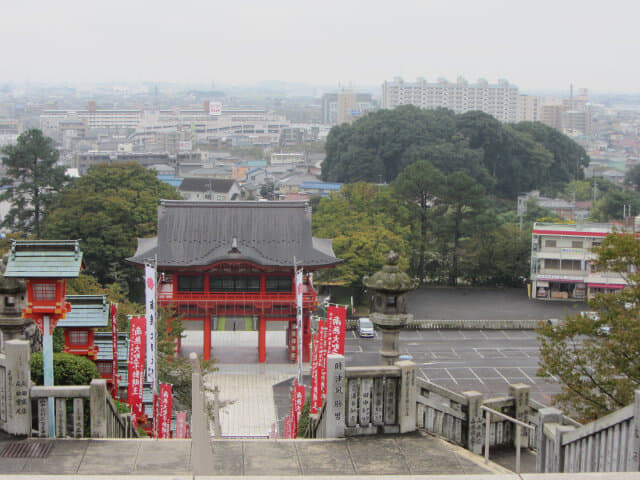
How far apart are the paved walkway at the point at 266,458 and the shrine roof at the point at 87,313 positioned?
11555mm

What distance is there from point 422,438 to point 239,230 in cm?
2950

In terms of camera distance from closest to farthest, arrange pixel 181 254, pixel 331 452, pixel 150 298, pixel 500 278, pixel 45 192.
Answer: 1. pixel 331 452
2. pixel 150 298
3. pixel 181 254
4. pixel 500 278
5. pixel 45 192

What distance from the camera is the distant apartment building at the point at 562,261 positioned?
54719 mm

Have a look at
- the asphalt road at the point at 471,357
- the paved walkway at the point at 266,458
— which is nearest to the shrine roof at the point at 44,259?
the paved walkway at the point at 266,458

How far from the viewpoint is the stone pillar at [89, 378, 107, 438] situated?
1223 centimetres

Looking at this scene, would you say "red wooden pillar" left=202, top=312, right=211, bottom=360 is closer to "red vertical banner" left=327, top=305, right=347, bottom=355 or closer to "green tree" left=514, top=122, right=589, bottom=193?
"red vertical banner" left=327, top=305, right=347, bottom=355

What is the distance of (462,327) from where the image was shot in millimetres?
47875

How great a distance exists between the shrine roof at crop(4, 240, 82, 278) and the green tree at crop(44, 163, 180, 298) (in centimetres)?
3642

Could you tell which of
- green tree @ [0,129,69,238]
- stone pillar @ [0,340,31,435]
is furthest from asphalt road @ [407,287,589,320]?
stone pillar @ [0,340,31,435]

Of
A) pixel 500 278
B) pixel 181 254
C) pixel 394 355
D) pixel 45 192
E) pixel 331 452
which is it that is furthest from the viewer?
pixel 45 192

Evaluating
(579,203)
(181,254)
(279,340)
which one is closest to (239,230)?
(181,254)

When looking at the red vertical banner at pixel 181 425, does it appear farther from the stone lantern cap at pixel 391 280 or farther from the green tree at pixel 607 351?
the green tree at pixel 607 351

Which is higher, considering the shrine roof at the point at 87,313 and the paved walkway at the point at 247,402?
the shrine roof at the point at 87,313

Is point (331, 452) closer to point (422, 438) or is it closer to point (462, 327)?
point (422, 438)
